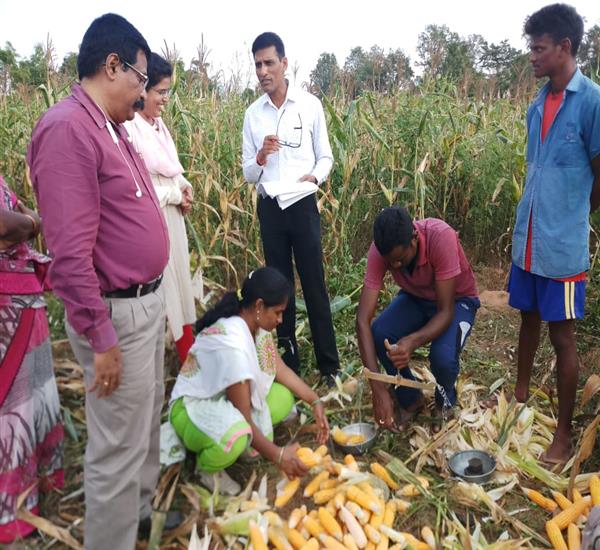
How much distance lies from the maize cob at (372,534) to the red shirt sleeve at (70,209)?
57.4 inches

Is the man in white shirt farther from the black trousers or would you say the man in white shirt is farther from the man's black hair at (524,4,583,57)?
the man's black hair at (524,4,583,57)

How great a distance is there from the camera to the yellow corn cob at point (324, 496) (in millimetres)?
2561

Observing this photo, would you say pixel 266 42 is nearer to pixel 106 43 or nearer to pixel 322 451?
pixel 106 43

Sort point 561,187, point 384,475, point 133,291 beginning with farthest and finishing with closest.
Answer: point 561,187 < point 384,475 < point 133,291

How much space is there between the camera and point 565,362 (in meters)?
2.87

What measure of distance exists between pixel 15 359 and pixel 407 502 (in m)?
1.88

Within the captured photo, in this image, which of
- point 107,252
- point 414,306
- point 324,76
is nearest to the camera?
point 107,252

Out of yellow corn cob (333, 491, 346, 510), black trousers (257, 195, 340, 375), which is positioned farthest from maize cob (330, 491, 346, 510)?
black trousers (257, 195, 340, 375)

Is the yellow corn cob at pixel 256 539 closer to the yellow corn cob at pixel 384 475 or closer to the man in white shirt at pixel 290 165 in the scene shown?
the yellow corn cob at pixel 384 475

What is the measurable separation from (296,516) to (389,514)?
1.36 ft

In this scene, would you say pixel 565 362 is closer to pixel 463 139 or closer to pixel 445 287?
pixel 445 287

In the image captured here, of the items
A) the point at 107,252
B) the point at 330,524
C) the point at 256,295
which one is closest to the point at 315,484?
the point at 330,524

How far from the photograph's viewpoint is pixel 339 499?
249cm

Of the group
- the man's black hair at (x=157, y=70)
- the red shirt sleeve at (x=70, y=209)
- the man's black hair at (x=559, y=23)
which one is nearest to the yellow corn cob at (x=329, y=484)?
the red shirt sleeve at (x=70, y=209)
